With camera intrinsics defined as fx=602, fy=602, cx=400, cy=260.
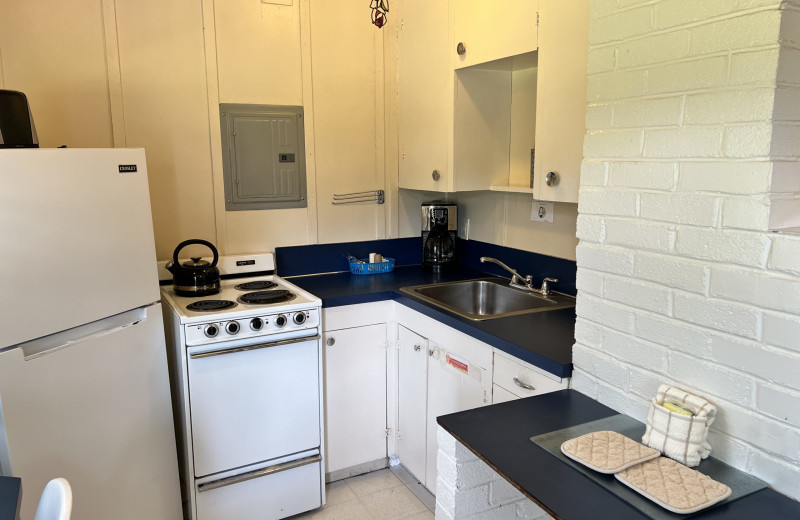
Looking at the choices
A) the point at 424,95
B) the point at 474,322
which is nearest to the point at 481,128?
the point at 424,95

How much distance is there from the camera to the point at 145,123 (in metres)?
2.82

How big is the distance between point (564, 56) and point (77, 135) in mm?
2111

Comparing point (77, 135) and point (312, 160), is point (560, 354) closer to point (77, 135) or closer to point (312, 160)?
point (312, 160)

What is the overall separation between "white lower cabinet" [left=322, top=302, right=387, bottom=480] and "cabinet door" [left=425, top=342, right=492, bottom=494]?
342mm

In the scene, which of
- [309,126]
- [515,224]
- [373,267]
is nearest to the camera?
[515,224]

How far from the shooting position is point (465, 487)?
1.68 metres

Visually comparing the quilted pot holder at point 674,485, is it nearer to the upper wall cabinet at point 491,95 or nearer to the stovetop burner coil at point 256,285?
the upper wall cabinet at point 491,95

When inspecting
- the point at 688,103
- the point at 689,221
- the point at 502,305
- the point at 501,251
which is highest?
the point at 688,103

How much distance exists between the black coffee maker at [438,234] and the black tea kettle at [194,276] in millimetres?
1188

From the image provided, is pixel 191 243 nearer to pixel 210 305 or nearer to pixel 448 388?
pixel 210 305

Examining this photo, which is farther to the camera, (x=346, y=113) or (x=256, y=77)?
(x=346, y=113)

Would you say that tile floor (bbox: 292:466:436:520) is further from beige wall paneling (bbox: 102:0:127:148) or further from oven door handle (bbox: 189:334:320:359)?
beige wall paneling (bbox: 102:0:127:148)

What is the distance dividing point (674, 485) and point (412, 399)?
1.67 metres

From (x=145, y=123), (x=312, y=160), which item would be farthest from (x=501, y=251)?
(x=145, y=123)
